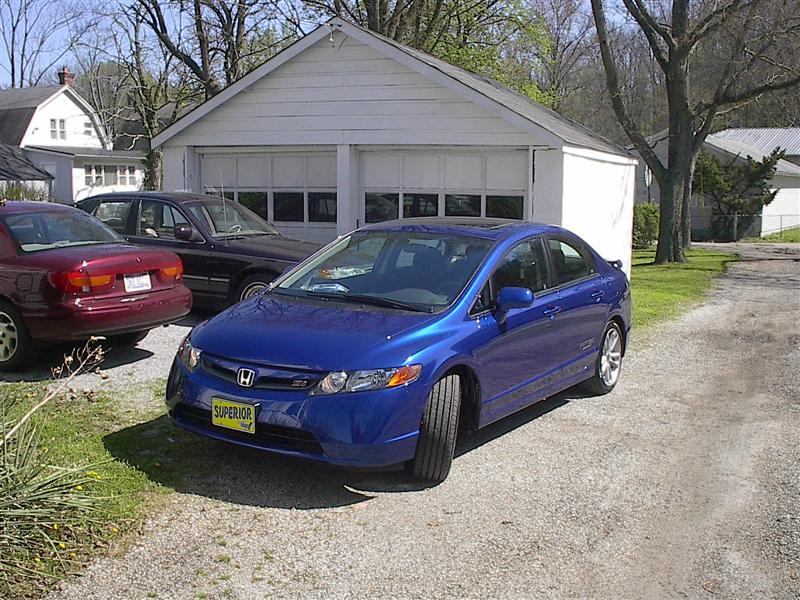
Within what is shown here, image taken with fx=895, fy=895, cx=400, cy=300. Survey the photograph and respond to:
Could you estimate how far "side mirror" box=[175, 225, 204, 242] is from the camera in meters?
10.8

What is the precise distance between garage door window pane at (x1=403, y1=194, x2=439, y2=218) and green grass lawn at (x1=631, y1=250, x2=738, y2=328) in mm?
3622

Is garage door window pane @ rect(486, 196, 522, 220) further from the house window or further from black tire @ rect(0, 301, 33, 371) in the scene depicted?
the house window

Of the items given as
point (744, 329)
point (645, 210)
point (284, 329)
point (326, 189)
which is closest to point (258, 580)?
point (284, 329)

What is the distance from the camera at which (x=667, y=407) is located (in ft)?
25.7

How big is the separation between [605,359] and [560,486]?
2.58m

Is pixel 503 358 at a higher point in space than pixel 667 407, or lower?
higher

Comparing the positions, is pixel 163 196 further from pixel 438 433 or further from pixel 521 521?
pixel 521 521

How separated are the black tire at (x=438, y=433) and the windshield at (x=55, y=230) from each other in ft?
15.0

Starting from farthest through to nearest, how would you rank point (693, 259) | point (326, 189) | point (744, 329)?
1. point (693, 259)
2. point (326, 189)
3. point (744, 329)

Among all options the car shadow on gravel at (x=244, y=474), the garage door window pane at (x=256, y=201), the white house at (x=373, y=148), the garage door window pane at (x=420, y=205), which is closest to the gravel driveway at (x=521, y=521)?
the car shadow on gravel at (x=244, y=474)

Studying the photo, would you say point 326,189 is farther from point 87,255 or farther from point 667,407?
point 667,407

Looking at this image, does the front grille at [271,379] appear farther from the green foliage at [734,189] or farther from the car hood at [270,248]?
the green foliage at [734,189]

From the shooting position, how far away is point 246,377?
5301 millimetres

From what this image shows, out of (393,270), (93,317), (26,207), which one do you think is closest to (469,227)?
(393,270)
